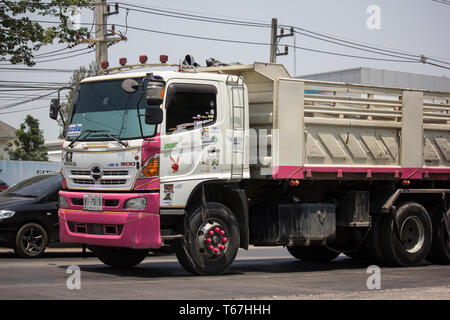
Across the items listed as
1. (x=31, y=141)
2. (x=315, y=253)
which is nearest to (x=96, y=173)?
(x=315, y=253)

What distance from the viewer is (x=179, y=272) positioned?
12.3 metres

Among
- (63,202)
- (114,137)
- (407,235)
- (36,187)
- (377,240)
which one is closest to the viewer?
(114,137)

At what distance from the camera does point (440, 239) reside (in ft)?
47.0

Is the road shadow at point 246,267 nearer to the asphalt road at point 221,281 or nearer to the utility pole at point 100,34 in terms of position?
the asphalt road at point 221,281

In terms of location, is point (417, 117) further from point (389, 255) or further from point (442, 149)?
point (389, 255)

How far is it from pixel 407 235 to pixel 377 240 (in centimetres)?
62

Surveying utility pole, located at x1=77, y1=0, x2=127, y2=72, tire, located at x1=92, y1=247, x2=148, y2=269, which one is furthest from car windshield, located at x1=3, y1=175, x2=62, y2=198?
utility pole, located at x1=77, y1=0, x2=127, y2=72

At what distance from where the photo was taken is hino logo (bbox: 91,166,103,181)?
1104 cm

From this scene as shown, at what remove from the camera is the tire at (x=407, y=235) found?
13.6 meters

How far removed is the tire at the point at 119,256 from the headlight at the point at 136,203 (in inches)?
74.6

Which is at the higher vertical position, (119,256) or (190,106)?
(190,106)

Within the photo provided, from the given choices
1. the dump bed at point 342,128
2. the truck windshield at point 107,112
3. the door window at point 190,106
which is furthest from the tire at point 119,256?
the door window at point 190,106

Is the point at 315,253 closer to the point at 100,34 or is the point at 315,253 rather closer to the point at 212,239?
the point at 212,239

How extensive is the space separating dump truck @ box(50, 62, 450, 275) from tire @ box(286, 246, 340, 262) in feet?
1.88
